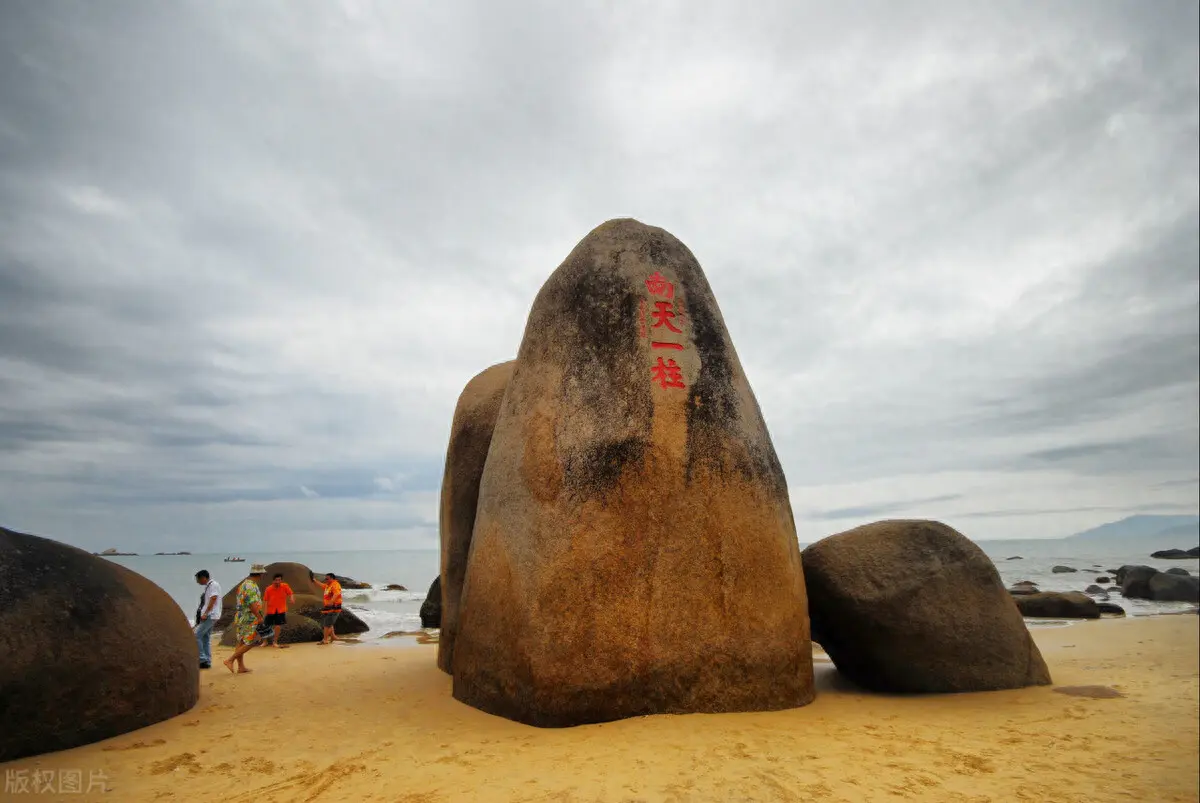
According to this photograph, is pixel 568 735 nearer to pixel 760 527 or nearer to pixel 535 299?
pixel 760 527

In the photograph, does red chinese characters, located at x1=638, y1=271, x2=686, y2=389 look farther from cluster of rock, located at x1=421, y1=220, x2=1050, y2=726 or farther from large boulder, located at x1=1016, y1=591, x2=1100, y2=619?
large boulder, located at x1=1016, y1=591, x2=1100, y2=619

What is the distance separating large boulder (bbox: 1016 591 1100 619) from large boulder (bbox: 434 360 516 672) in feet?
48.4

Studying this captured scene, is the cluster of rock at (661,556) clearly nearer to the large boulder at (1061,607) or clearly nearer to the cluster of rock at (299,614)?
the cluster of rock at (299,614)

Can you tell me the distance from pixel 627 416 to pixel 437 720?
3.17 meters

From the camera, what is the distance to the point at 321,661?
9.88 meters

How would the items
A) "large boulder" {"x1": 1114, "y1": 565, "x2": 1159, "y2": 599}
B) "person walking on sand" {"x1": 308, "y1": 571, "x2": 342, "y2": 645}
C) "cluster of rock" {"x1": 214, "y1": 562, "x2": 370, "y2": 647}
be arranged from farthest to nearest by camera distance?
1. "large boulder" {"x1": 1114, "y1": 565, "x2": 1159, "y2": 599}
2. "cluster of rock" {"x1": 214, "y1": 562, "x2": 370, "y2": 647}
3. "person walking on sand" {"x1": 308, "y1": 571, "x2": 342, "y2": 645}

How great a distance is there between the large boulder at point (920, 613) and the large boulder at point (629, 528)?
85 cm

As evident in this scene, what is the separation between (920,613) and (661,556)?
2970 mm

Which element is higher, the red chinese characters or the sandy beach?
the red chinese characters

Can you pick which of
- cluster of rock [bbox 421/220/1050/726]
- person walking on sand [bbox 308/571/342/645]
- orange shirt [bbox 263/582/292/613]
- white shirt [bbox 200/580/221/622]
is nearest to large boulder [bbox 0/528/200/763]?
cluster of rock [bbox 421/220/1050/726]

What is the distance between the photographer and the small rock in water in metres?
6.50

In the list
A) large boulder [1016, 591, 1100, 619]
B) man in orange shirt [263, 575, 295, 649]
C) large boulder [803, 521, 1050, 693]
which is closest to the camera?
large boulder [803, 521, 1050, 693]

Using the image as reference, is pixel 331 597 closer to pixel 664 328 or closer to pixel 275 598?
pixel 275 598

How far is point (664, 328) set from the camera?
6867 millimetres
